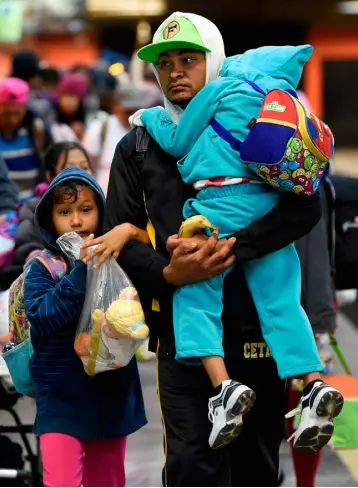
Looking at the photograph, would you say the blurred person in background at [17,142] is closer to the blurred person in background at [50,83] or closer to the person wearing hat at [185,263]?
the person wearing hat at [185,263]

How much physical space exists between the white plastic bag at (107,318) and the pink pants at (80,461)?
0.30 meters

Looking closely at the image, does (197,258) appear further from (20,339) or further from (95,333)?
(20,339)

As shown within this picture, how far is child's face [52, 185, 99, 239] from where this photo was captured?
3963mm

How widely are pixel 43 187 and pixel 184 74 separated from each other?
209 cm

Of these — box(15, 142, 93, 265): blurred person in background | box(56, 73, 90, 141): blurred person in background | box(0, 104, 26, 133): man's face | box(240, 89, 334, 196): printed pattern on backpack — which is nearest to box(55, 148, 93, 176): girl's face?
box(15, 142, 93, 265): blurred person in background

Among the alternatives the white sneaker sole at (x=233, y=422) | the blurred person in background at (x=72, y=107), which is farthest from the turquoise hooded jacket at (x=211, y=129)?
the blurred person in background at (x=72, y=107)

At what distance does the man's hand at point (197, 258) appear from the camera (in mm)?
3297

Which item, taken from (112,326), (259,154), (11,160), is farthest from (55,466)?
(11,160)

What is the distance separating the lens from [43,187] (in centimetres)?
542

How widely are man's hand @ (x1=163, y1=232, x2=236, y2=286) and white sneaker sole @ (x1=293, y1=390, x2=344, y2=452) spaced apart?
508 millimetres

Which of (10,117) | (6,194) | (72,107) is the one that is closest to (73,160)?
(6,194)

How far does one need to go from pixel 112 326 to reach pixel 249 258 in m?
0.52

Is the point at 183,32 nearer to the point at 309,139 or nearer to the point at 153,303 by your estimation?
the point at 309,139

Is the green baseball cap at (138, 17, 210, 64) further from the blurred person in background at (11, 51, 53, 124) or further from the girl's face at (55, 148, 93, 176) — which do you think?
the blurred person in background at (11, 51, 53, 124)
